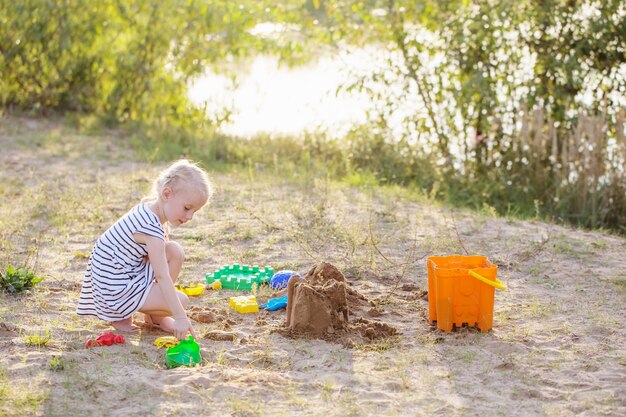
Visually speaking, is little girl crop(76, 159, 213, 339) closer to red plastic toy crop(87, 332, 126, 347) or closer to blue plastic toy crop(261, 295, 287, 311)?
red plastic toy crop(87, 332, 126, 347)

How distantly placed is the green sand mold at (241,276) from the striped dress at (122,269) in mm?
916

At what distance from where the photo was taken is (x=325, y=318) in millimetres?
4406

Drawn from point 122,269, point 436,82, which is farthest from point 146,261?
point 436,82

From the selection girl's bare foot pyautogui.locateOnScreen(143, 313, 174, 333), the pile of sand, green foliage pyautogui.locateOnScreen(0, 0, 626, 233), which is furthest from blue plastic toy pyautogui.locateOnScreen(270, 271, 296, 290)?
green foliage pyautogui.locateOnScreen(0, 0, 626, 233)

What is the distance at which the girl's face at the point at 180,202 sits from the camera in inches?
170

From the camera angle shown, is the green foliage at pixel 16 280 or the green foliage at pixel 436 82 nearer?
the green foliage at pixel 16 280

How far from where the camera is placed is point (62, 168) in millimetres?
8461

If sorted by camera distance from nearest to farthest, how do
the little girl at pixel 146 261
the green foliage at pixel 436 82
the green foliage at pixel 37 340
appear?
the green foliage at pixel 37 340 → the little girl at pixel 146 261 → the green foliage at pixel 436 82

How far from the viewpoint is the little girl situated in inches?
169

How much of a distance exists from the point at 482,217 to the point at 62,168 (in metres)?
3.94

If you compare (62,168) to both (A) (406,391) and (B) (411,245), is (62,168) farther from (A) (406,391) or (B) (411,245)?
(A) (406,391)

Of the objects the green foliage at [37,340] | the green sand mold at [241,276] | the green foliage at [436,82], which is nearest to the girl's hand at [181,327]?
the green foliage at [37,340]

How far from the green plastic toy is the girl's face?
0.66m

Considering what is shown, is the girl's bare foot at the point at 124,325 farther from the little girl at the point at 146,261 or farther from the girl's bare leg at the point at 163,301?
the girl's bare leg at the point at 163,301
